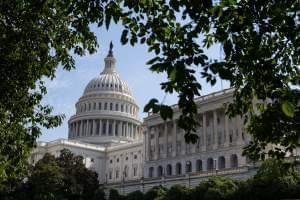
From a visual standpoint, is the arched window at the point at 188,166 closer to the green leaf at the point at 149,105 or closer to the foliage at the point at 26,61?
the foliage at the point at 26,61

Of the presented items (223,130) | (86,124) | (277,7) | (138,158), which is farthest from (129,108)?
(277,7)

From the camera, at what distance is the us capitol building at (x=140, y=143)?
91062 mm

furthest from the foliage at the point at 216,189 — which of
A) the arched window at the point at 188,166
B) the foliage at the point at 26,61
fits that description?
the foliage at the point at 26,61

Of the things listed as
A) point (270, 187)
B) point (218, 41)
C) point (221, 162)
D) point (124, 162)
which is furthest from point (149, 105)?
point (124, 162)

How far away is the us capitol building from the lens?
91062 millimetres

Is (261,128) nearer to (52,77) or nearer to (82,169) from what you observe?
→ (52,77)

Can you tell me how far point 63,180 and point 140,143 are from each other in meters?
47.5

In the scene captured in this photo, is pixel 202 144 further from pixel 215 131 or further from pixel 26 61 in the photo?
pixel 26 61

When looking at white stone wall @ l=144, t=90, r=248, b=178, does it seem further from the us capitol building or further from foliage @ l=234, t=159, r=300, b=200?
foliage @ l=234, t=159, r=300, b=200

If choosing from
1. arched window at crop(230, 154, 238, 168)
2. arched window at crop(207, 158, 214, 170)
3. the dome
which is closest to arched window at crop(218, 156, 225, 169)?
arched window at crop(207, 158, 214, 170)

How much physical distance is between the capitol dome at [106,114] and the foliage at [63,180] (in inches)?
2187

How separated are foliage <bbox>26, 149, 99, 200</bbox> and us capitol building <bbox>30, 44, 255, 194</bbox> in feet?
34.6

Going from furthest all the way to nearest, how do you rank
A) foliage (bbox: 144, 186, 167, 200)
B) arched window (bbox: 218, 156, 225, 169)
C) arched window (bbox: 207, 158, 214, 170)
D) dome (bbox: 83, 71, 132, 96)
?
dome (bbox: 83, 71, 132, 96), arched window (bbox: 207, 158, 214, 170), arched window (bbox: 218, 156, 225, 169), foliage (bbox: 144, 186, 167, 200)

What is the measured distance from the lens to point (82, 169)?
90375 millimetres
